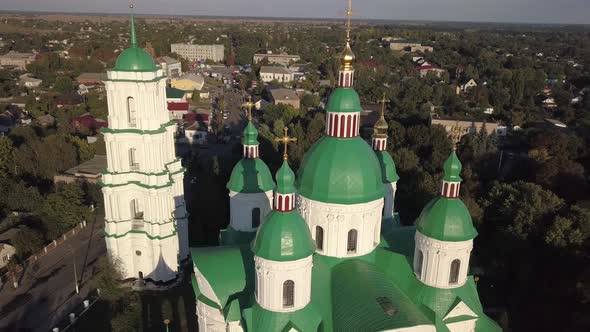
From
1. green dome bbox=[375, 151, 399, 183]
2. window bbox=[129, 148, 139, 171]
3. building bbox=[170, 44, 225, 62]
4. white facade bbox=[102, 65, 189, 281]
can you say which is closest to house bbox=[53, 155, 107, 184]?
white facade bbox=[102, 65, 189, 281]

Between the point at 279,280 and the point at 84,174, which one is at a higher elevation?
the point at 279,280

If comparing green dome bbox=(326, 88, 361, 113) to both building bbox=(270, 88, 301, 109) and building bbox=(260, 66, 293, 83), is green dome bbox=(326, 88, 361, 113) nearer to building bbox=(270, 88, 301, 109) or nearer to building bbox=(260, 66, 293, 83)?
building bbox=(270, 88, 301, 109)

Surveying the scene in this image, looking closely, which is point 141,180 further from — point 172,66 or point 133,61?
point 172,66

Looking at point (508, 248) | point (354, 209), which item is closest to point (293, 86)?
point (508, 248)

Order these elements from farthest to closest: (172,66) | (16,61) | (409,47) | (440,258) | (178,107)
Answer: (409,47)
(16,61)
(172,66)
(178,107)
(440,258)

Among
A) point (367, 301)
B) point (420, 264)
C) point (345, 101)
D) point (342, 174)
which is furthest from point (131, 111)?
point (420, 264)
